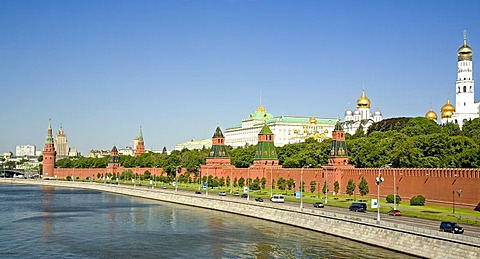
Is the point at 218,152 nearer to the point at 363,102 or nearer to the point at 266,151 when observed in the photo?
the point at 266,151

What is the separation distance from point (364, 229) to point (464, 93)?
9856 cm

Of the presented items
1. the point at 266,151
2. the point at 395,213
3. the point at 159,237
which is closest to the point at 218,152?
the point at 266,151

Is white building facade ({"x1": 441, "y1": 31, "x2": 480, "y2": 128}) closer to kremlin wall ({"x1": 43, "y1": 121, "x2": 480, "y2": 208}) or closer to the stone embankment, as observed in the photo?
kremlin wall ({"x1": 43, "y1": 121, "x2": 480, "y2": 208})

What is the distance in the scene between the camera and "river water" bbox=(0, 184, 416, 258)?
41.9m

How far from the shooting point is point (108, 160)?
17025 cm

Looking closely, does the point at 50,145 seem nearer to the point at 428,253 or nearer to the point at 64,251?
the point at 64,251

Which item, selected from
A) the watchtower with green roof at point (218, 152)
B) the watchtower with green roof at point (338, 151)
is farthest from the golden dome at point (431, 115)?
the watchtower with green roof at point (338, 151)

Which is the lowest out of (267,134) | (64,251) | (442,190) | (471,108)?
(64,251)

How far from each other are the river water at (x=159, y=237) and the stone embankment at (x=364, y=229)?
709 millimetres

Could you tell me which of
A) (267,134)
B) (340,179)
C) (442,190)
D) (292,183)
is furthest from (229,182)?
(442,190)

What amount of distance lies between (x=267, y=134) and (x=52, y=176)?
9857cm

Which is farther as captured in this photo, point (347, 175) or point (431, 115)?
point (431, 115)

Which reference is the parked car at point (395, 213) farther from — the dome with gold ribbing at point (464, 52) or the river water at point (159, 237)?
the dome with gold ribbing at point (464, 52)

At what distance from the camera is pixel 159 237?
50.2 metres
